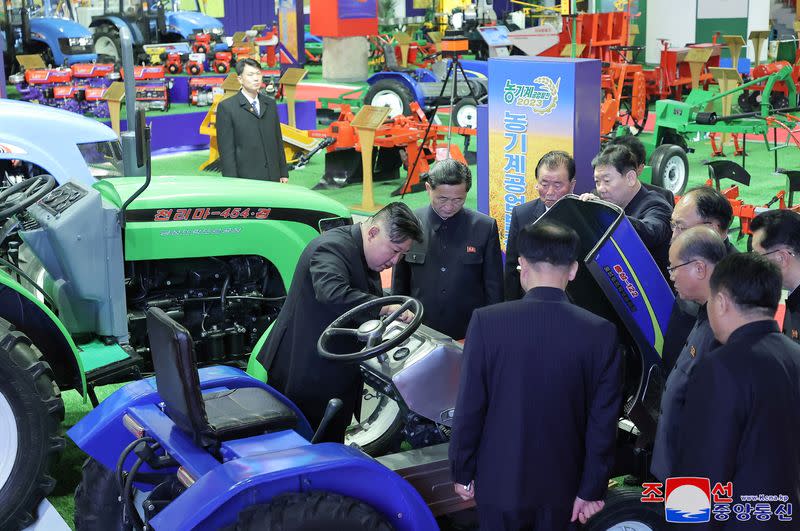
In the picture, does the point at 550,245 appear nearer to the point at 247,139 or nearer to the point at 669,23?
the point at 247,139

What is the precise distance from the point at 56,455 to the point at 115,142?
2976 mm

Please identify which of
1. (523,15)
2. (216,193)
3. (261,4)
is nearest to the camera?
(216,193)

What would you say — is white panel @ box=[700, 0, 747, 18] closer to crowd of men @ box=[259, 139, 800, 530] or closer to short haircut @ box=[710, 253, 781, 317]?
crowd of men @ box=[259, 139, 800, 530]

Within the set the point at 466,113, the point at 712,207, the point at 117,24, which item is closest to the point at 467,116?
the point at 466,113

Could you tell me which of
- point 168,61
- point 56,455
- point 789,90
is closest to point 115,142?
point 56,455

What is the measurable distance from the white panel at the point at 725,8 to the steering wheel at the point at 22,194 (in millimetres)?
16574

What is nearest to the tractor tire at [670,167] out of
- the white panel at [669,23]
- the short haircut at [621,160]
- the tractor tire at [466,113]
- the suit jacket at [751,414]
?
the tractor tire at [466,113]

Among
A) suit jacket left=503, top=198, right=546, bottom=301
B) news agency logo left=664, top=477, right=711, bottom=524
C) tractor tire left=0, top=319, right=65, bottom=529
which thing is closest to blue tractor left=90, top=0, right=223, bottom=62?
suit jacket left=503, top=198, right=546, bottom=301

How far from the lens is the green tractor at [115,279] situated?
148 inches

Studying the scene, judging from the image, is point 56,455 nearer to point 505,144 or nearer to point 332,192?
point 505,144

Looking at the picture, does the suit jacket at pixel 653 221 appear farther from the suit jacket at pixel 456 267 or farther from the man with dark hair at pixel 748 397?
the man with dark hair at pixel 748 397

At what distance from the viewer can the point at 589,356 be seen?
265 centimetres

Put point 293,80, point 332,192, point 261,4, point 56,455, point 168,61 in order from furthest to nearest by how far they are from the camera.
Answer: point 261,4 → point 168,61 → point 293,80 → point 332,192 → point 56,455

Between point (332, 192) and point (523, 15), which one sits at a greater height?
point (523, 15)
